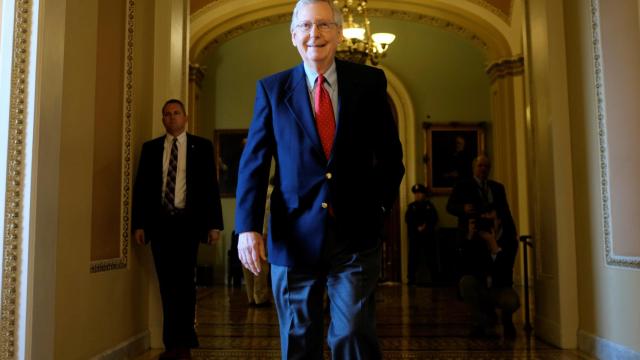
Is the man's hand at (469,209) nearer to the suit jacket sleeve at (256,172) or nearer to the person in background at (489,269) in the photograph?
the person in background at (489,269)

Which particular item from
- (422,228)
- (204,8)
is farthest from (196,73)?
(422,228)

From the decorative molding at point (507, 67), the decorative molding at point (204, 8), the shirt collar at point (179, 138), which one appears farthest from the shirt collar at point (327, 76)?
the decorative molding at point (507, 67)

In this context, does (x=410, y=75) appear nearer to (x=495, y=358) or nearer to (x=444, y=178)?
(x=444, y=178)

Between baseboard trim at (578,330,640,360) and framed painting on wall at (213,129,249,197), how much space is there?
7658 mm

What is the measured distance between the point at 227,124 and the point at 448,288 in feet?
15.0

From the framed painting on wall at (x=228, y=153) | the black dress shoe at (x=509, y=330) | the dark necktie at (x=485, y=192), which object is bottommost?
the black dress shoe at (x=509, y=330)

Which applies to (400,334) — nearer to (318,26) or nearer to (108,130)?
(108,130)

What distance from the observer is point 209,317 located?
636cm

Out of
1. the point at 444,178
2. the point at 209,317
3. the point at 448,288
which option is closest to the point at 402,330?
the point at 209,317

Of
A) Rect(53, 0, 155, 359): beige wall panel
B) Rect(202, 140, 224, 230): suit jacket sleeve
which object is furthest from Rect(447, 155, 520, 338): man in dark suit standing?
Rect(53, 0, 155, 359): beige wall panel

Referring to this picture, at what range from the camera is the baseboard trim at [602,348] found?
3.67 metres

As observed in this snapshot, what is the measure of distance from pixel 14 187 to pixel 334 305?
1.61 metres

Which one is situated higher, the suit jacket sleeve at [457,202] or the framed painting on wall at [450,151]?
the framed painting on wall at [450,151]

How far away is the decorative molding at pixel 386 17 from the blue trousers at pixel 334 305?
367 inches
